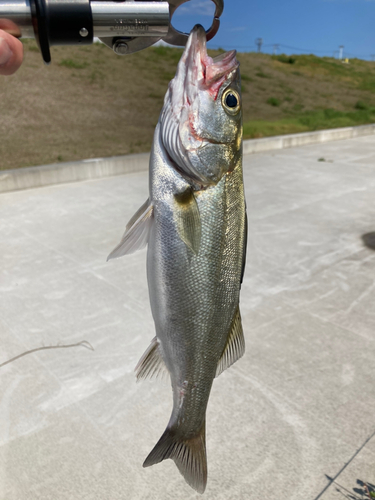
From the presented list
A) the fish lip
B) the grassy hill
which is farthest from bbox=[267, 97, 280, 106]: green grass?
the fish lip

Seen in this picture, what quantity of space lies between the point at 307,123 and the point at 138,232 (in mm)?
19062

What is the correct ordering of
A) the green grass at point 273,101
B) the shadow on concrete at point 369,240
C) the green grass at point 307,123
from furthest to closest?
the green grass at point 273,101, the green grass at point 307,123, the shadow on concrete at point 369,240

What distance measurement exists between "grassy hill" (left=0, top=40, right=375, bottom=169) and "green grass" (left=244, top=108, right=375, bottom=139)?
0.14ft

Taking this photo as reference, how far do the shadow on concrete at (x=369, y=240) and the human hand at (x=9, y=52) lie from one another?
224 inches

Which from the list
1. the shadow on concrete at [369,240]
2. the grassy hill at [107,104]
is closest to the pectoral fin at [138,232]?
the shadow on concrete at [369,240]

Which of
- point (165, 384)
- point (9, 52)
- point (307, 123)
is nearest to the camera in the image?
point (9, 52)

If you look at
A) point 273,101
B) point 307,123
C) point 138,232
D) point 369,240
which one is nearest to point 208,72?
point 138,232

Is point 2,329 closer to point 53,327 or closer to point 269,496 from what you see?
point 53,327

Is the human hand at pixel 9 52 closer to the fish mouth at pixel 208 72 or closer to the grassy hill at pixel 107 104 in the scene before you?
the fish mouth at pixel 208 72

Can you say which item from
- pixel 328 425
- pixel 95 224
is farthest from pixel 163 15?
pixel 95 224

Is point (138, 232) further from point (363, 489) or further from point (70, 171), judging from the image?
point (70, 171)

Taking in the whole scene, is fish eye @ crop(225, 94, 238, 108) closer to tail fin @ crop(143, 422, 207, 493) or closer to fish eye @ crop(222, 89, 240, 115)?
fish eye @ crop(222, 89, 240, 115)

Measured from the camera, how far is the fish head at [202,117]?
1379 mm

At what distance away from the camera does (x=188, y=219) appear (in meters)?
1.36
